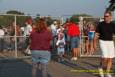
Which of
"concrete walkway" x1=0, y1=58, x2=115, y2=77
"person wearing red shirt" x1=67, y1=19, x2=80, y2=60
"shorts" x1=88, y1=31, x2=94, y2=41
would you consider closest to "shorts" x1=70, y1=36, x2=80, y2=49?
"person wearing red shirt" x1=67, y1=19, x2=80, y2=60

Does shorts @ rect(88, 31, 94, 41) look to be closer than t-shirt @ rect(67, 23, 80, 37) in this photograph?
No

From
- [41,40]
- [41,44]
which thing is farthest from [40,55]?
[41,40]

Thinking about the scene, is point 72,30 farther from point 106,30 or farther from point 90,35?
point 106,30

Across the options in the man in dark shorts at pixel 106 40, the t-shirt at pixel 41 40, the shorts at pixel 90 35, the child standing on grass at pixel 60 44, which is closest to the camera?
the t-shirt at pixel 41 40

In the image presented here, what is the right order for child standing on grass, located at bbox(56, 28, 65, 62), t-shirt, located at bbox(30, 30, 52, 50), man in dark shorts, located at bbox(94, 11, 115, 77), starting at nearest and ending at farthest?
t-shirt, located at bbox(30, 30, 52, 50), man in dark shorts, located at bbox(94, 11, 115, 77), child standing on grass, located at bbox(56, 28, 65, 62)

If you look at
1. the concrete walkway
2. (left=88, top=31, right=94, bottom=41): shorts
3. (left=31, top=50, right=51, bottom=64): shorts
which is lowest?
the concrete walkway

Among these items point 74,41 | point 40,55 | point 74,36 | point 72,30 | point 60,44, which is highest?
point 72,30

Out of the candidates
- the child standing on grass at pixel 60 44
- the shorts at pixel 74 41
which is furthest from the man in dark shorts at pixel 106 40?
the shorts at pixel 74 41

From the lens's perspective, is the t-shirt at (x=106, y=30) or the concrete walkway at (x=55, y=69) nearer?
the t-shirt at (x=106, y=30)

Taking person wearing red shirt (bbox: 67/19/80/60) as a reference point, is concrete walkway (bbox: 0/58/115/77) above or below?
below

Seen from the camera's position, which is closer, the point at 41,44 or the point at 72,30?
the point at 41,44

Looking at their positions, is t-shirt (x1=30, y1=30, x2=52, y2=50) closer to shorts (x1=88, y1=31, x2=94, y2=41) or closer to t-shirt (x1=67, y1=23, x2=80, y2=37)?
t-shirt (x1=67, y1=23, x2=80, y2=37)

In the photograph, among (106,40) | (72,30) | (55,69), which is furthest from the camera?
(72,30)

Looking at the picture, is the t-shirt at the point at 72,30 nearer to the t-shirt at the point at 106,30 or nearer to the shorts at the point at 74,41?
the shorts at the point at 74,41
